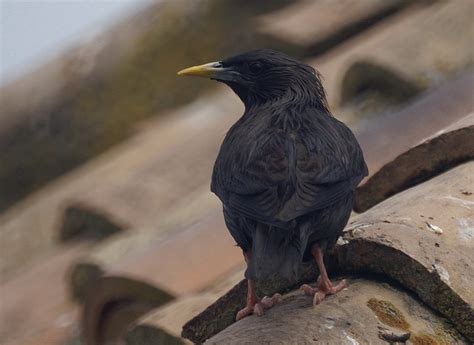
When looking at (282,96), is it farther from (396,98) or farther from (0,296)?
(0,296)

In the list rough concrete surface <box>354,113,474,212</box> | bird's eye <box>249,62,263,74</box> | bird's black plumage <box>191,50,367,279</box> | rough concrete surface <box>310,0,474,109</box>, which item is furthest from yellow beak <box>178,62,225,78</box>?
rough concrete surface <box>310,0,474,109</box>

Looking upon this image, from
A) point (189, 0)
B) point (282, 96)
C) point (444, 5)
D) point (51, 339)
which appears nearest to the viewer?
point (282, 96)

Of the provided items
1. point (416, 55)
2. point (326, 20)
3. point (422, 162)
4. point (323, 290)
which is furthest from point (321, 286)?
point (326, 20)

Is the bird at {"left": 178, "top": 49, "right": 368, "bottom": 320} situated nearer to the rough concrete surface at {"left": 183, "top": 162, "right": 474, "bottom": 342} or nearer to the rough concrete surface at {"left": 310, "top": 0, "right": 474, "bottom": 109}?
the rough concrete surface at {"left": 183, "top": 162, "right": 474, "bottom": 342}

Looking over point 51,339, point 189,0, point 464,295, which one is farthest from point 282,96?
point 189,0

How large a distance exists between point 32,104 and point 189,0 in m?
1.32

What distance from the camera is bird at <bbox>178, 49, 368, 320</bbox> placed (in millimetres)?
3740

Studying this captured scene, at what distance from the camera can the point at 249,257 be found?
4.12 m

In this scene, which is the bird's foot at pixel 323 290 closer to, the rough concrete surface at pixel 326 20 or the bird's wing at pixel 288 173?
the bird's wing at pixel 288 173

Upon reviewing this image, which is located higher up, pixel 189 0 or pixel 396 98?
pixel 189 0

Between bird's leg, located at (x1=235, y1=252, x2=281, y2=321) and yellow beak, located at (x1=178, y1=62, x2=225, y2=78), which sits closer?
bird's leg, located at (x1=235, y1=252, x2=281, y2=321)

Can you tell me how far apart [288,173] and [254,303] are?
40cm

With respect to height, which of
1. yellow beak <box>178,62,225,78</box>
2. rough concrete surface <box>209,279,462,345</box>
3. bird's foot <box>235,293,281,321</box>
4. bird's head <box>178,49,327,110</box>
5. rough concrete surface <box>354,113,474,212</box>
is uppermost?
yellow beak <box>178,62,225,78</box>

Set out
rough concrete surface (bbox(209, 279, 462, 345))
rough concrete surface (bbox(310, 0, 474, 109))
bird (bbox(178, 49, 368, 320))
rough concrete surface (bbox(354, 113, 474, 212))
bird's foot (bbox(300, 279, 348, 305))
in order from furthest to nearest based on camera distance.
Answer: rough concrete surface (bbox(310, 0, 474, 109)) → rough concrete surface (bbox(354, 113, 474, 212)) → bird (bbox(178, 49, 368, 320)) → bird's foot (bbox(300, 279, 348, 305)) → rough concrete surface (bbox(209, 279, 462, 345))
